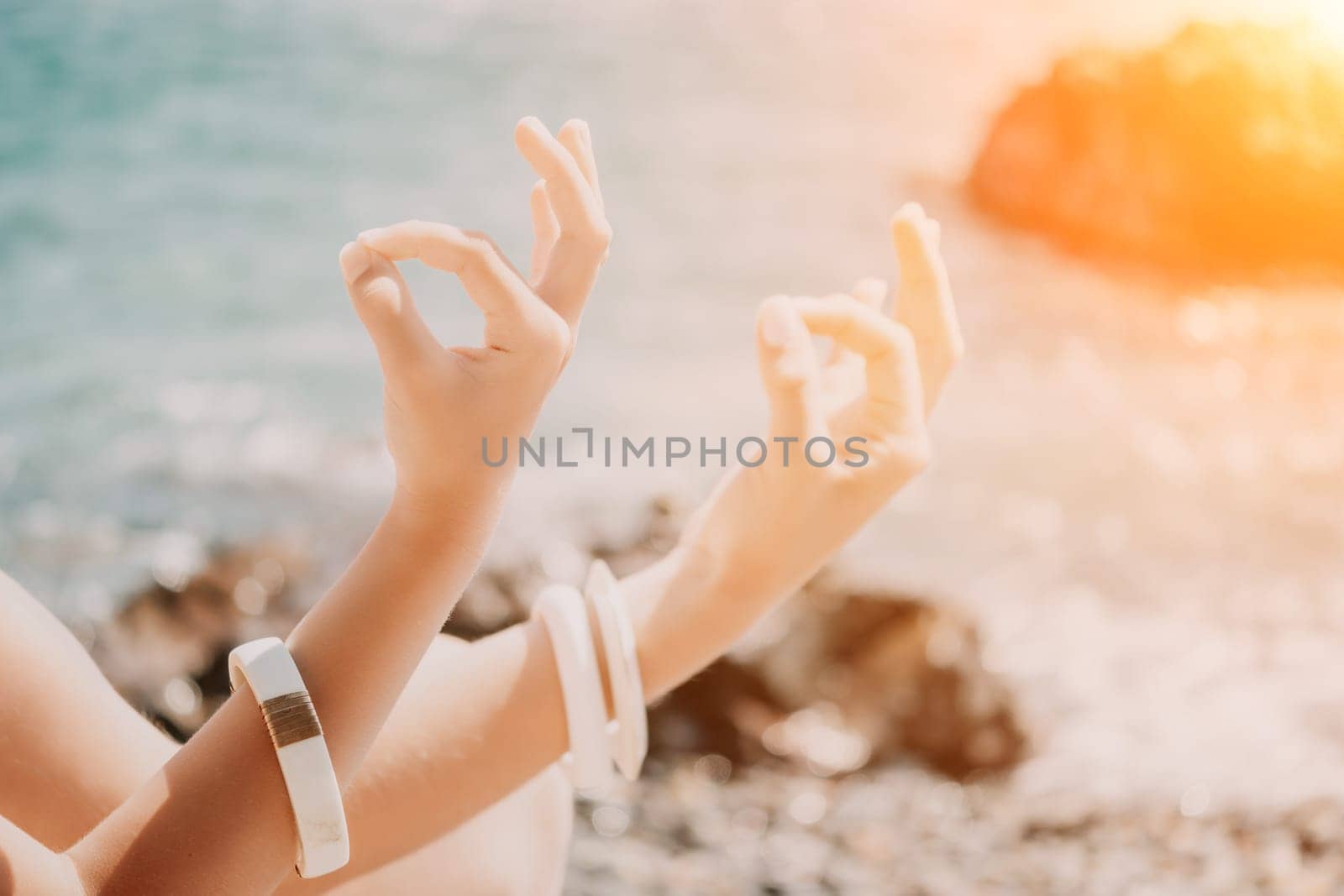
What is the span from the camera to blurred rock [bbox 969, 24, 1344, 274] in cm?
541

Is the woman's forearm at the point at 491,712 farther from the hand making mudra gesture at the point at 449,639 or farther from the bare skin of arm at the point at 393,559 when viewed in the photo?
the bare skin of arm at the point at 393,559

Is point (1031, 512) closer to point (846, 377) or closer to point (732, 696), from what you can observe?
point (732, 696)

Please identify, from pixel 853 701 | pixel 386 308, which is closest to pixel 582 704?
pixel 386 308

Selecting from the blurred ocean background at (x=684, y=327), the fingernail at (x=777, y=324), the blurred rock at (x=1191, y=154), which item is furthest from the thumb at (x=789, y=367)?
the blurred rock at (x=1191, y=154)

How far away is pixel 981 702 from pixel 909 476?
1471 mm

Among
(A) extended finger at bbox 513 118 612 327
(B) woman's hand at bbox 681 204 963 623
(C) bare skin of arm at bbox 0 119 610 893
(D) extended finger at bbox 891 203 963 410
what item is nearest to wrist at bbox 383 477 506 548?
(C) bare skin of arm at bbox 0 119 610 893

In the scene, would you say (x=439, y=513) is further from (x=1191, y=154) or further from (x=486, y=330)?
(x=1191, y=154)

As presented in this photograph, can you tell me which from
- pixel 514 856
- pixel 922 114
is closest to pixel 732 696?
pixel 514 856

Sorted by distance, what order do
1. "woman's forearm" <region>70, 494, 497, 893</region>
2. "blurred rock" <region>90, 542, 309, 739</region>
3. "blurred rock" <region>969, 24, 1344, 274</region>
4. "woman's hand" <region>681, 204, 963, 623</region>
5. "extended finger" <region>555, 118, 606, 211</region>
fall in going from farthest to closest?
"blurred rock" <region>969, 24, 1344, 274</region>
"blurred rock" <region>90, 542, 309, 739</region>
"woman's hand" <region>681, 204, 963, 623</region>
"extended finger" <region>555, 118, 606, 211</region>
"woman's forearm" <region>70, 494, 497, 893</region>

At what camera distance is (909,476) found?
79cm

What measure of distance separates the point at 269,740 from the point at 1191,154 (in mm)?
6048

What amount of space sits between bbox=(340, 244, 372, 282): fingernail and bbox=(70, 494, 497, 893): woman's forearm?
13cm

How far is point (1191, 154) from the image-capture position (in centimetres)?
573

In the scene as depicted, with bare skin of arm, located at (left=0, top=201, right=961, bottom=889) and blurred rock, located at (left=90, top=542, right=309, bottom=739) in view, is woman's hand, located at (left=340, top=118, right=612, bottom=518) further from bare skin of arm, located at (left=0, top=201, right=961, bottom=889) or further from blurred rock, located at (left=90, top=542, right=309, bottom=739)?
blurred rock, located at (left=90, top=542, right=309, bottom=739)
